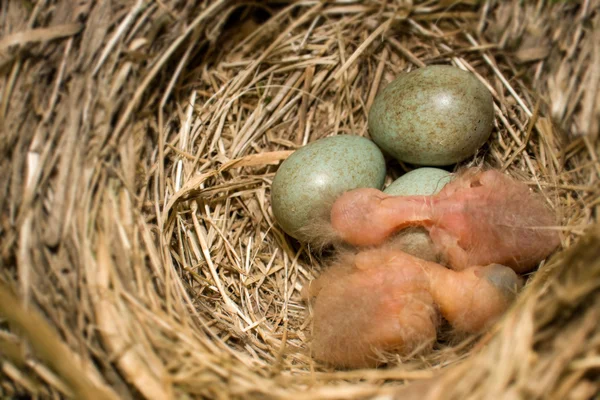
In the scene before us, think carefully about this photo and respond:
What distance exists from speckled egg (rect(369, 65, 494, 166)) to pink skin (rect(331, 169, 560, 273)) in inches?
6.0

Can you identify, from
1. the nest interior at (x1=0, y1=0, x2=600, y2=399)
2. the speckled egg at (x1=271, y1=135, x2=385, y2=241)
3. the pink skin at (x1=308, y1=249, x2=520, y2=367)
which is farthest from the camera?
the speckled egg at (x1=271, y1=135, x2=385, y2=241)

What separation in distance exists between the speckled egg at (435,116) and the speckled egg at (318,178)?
119 mm

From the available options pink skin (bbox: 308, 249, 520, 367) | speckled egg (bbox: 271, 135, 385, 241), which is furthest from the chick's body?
speckled egg (bbox: 271, 135, 385, 241)

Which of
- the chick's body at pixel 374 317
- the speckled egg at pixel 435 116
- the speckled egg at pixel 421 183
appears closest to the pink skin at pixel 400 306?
the chick's body at pixel 374 317

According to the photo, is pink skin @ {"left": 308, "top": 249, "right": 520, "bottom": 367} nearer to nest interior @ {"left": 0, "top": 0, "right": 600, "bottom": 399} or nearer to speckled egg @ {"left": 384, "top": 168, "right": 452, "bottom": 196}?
nest interior @ {"left": 0, "top": 0, "right": 600, "bottom": 399}

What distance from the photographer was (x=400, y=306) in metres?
1.41

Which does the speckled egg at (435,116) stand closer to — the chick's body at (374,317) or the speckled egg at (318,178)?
the speckled egg at (318,178)

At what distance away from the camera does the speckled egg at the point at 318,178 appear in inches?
63.4

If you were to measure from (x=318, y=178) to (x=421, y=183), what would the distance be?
35cm

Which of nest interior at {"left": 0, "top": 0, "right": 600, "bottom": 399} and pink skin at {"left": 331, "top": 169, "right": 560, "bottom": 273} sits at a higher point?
nest interior at {"left": 0, "top": 0, "right": 600, "bottom": 399}

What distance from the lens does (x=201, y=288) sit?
5.45 ft

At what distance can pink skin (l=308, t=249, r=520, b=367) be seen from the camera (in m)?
1.37

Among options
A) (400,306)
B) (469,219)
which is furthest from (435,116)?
(400,306)

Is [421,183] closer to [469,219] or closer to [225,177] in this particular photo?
[469,219]
